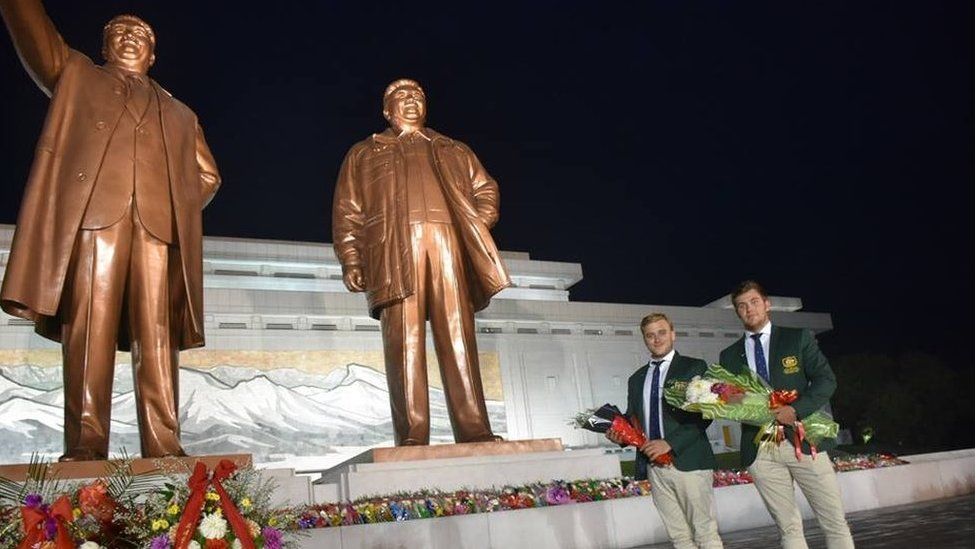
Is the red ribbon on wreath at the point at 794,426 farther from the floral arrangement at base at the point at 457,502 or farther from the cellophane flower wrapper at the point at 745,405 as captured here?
the floral arrangement at base at the point at 457,502

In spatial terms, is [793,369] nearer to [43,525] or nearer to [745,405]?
[745,405]

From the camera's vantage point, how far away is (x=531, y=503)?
17.5ft

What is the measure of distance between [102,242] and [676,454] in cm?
337

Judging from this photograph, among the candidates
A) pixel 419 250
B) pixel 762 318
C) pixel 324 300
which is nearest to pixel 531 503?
pixel 419 250

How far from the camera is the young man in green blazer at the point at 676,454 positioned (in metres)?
3.25

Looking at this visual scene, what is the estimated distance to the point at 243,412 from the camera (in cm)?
1486

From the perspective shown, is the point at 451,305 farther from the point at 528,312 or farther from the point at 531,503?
the point at 528,312

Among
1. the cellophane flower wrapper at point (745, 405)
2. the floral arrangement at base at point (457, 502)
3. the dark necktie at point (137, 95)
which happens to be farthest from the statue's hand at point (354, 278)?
the cellophane flower wrapper at point (745, 405)

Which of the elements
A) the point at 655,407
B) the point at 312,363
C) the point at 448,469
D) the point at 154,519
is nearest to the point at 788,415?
the point at 655,407

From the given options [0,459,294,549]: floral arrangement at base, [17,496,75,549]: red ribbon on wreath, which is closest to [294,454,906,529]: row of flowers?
[0,459,294,549]: floral arrangement at base

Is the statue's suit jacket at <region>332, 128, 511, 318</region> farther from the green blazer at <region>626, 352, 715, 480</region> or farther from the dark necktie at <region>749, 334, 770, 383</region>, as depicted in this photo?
the dark necktie at <region>749, 334, 770, 383</region>

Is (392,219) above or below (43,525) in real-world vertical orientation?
above

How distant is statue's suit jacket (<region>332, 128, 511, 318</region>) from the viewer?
623 cm

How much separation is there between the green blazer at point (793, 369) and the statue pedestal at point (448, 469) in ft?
8.66
